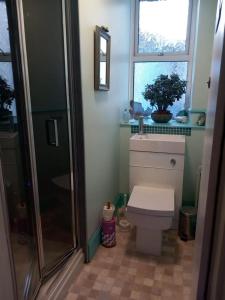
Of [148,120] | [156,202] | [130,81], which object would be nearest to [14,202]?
[156,202]

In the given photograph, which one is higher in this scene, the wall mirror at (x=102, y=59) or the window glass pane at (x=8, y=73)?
the wall mirror at (x=102, y=59)

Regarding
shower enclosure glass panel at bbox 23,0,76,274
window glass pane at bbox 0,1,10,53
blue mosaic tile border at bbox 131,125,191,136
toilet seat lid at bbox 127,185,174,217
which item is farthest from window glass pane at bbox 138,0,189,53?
window glass pane at bbox 0,1,10,53

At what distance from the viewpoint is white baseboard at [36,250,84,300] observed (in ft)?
4.47

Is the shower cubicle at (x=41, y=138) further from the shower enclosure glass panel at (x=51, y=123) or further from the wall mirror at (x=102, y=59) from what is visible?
the wall mirror at (x=102, y=59)

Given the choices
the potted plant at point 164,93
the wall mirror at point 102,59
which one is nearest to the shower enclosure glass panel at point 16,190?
the wall mirror at point 102,59

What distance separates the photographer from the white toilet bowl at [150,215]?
1.69 meters

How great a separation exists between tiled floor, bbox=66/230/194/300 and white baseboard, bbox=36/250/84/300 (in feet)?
0.17

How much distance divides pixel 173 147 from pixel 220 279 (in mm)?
1429

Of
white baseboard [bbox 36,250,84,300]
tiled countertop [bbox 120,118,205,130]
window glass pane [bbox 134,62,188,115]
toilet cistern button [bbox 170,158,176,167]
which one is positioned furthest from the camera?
window glass pane [bbox 134,62,188,115]

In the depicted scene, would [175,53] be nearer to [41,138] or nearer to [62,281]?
[41,138]

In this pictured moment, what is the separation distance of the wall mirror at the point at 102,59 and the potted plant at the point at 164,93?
2.08 feet

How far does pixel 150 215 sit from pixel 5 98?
1.24 m

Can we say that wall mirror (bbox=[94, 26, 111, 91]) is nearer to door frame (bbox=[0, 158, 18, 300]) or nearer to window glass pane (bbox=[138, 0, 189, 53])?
window glass pane (bbox=[138, 0, 189, 53])

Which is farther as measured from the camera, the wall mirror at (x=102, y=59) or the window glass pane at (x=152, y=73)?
the window glass pane at (x=152, y=73)
